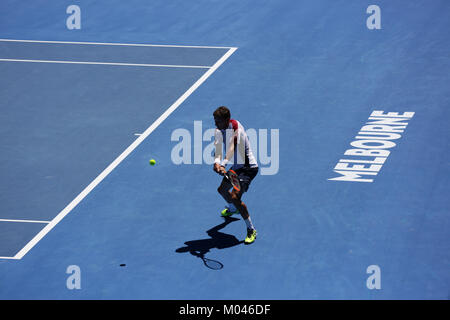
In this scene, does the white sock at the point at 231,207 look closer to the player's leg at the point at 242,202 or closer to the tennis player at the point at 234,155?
the tennis player at the point at 234,155

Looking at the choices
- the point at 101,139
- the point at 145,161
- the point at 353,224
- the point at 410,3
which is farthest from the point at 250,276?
the point at 410,3

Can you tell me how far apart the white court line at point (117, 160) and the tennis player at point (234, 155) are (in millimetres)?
3097

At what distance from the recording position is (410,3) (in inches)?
911

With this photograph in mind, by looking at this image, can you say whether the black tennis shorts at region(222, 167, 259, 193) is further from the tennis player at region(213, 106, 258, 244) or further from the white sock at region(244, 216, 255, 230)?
the white sock at region(244, 216, 255, 230)

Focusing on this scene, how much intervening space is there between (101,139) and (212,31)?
22.7 feet

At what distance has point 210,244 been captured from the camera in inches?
527

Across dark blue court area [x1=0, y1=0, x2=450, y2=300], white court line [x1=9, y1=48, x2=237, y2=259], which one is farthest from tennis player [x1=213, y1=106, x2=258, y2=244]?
white court line [x1=9, y1=48, x2=237, y2=259]

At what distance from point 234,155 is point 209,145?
129 inches

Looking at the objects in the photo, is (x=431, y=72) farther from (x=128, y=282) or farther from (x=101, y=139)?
(x=128, y=282)

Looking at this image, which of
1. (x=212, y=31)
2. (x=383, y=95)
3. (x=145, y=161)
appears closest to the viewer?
(x=145, y=161)

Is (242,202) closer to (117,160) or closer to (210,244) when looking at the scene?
(210,244)

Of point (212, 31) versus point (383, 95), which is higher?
point (212, 31)

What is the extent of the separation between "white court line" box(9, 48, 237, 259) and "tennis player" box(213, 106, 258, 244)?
310 centimetres

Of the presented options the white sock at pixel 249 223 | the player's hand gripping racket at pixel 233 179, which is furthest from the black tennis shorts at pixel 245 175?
the white sock at pixel 249 223
